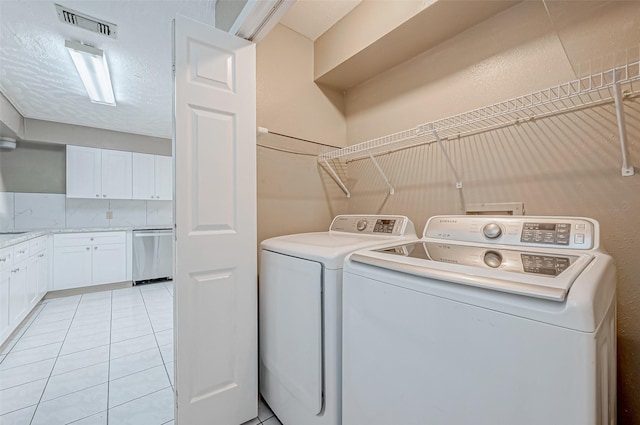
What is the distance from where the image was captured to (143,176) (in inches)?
174

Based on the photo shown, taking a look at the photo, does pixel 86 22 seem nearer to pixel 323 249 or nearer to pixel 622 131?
pixel 323 249

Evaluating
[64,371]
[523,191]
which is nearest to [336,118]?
[523,191]

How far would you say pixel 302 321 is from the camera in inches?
47.5

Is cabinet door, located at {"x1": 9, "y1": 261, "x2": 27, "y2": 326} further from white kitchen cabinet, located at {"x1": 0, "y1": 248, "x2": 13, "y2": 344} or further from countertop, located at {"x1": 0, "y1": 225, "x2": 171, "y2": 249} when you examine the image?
countertop, located at {"x1": 0, "y1": 225, "x2": 171, "y2": 249}

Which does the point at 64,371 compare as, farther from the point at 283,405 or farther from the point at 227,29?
the point at 227,29

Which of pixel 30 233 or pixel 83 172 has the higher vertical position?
pixel 83 172

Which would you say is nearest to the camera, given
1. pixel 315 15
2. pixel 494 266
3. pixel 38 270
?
pixel 494 266

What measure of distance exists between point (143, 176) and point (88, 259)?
4.78ft

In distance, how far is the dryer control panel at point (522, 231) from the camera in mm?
1021

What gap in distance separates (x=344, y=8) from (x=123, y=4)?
1428mm

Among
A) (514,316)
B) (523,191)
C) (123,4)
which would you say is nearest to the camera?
(514,316)

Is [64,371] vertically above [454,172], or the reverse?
[454,172]

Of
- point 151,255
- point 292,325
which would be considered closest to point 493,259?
point 292,325

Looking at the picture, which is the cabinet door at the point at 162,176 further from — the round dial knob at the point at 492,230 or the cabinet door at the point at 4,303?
the round dial knob at the point at 492,230
